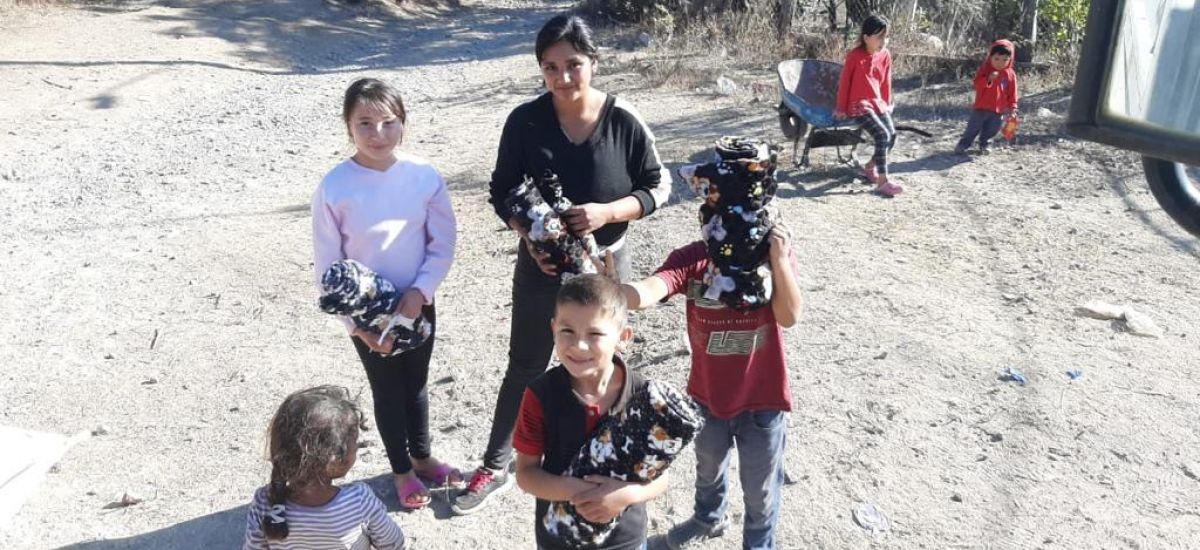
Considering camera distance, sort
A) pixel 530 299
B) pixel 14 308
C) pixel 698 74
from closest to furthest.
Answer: pixel 530 299 → pixel 14 308 → pixel 698 74

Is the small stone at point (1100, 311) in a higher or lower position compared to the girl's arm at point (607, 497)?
lower

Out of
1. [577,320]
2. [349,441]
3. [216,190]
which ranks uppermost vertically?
[577,320]

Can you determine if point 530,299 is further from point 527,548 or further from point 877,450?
point 877,450

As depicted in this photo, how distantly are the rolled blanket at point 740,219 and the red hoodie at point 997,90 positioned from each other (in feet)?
21.8

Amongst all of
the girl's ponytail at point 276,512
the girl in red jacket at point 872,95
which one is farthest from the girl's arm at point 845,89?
the girl's ponytail at point 276,512

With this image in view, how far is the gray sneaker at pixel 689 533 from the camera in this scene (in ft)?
11.7

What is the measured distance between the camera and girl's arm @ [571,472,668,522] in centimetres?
243

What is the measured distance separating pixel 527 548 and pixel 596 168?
4.77 feet

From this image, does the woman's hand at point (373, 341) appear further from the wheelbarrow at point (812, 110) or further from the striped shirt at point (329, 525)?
the wheelbarrow at point (812, 110)

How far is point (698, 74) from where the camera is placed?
40.9 feet

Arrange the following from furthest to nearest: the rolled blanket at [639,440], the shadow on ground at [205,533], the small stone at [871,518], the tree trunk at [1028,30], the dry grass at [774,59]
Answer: the tree trunk at [1028,30] < the dry grass at [774,59] < the small stone at [871,518] < the shadow on ground at [205,533] < the rolled blanket at [639,440]

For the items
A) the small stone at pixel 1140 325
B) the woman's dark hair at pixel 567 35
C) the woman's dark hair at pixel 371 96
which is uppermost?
the woman's dark hair at pixel 567 35

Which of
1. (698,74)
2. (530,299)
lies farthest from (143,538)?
(698,74)

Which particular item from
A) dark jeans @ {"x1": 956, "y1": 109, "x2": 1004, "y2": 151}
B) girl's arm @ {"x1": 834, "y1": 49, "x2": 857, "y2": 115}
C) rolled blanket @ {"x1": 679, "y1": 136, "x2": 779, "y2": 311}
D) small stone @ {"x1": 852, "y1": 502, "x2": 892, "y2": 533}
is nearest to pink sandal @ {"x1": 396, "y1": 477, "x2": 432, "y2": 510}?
rolled blanket @ {"x1": 679, "y1": 136, "x2": 779, "y2": 311}
